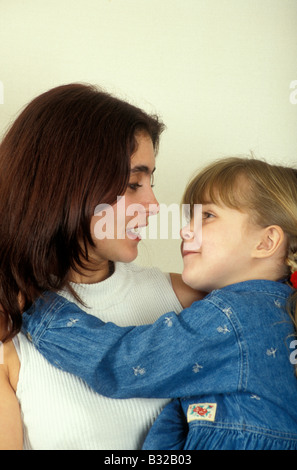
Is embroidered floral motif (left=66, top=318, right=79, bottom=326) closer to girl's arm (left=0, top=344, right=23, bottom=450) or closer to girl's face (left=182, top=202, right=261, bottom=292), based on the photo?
girl's arm (left=0, top=344, right=23, bottom=450)

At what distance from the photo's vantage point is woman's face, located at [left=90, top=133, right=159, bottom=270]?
1380 mm

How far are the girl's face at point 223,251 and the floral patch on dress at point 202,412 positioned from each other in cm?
32

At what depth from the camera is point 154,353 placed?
120cm

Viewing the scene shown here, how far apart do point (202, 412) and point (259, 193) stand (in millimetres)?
565

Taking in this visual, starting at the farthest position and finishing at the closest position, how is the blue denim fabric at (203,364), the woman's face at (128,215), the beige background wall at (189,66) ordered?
the beige background wall at (189,66), the woman's face at (128,215), the blue denim fabric at (203,364)

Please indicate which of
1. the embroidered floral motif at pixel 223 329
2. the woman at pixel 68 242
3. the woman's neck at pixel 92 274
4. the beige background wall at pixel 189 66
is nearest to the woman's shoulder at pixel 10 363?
the woman at pixel 68 242

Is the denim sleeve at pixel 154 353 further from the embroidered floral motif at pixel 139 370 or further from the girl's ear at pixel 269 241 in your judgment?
the girl's ear at pixel 269 241

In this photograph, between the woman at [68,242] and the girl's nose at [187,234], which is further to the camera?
the girl's nose at [187,234]

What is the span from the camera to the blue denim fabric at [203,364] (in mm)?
1169

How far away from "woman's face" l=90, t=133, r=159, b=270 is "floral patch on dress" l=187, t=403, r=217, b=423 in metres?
0.42

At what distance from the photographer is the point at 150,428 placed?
1.25 m

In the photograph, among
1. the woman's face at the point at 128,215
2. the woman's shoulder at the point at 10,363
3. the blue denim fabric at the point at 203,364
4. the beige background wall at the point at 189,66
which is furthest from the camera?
the beige background wall at the point at 189,66
